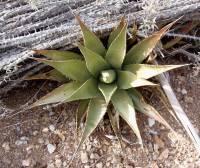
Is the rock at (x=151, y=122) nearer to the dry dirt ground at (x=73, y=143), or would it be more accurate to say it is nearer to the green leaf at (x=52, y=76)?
the dry dirt ground at (x=73, y=143)

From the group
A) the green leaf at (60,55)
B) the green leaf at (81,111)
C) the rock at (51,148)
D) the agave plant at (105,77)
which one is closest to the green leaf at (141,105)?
the agave plant at (105,77)

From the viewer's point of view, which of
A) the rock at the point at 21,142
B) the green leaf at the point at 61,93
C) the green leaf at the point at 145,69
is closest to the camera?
the green leaf at the point at 145,69

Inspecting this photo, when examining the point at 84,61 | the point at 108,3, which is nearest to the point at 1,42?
the point at 84,61

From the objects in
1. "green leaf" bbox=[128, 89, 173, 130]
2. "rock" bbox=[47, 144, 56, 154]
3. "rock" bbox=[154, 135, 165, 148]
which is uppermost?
"green leaf" bbox=[128, 89, 173, 130]

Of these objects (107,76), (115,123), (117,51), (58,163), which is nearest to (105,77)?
(107,76)

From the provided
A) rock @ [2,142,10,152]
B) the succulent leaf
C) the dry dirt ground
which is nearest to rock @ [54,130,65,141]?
the dry dirt ground

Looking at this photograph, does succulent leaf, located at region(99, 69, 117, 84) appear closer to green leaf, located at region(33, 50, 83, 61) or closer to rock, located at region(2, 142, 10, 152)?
green leaf, located at region(33, 50, 83, 61)
